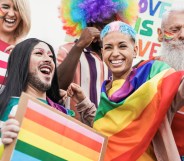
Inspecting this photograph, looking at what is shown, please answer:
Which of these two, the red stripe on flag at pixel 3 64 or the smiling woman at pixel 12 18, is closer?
the red stripe on flag at pixel 3 64

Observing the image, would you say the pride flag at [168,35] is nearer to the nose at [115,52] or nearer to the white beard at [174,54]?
the white beard at [174,54]

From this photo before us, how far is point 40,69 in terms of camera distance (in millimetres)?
2902

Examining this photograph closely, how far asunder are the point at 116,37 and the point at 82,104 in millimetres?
540

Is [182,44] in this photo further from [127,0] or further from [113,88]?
[127,0]

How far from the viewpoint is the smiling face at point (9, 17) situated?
3.82 metres

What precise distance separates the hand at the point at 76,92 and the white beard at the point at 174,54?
0.65 metres

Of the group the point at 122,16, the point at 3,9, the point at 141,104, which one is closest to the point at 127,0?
the point at 122,16

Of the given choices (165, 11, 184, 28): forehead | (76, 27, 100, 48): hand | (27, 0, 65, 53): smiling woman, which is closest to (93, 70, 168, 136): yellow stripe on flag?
(165, 11, 184, 28): forehead

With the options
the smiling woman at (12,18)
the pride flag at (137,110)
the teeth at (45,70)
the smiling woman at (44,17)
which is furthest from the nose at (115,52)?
the smiling woman at (44,17)

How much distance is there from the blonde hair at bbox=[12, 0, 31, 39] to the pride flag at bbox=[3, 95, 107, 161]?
64.9 inches

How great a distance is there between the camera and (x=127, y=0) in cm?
417

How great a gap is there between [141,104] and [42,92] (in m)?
0.60

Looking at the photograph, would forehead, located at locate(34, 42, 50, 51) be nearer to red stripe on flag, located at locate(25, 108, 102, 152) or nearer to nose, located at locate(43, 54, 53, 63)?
nose, located at locate(43, 54, 53, 63)

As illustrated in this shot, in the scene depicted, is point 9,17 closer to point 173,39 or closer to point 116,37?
point 116,37
